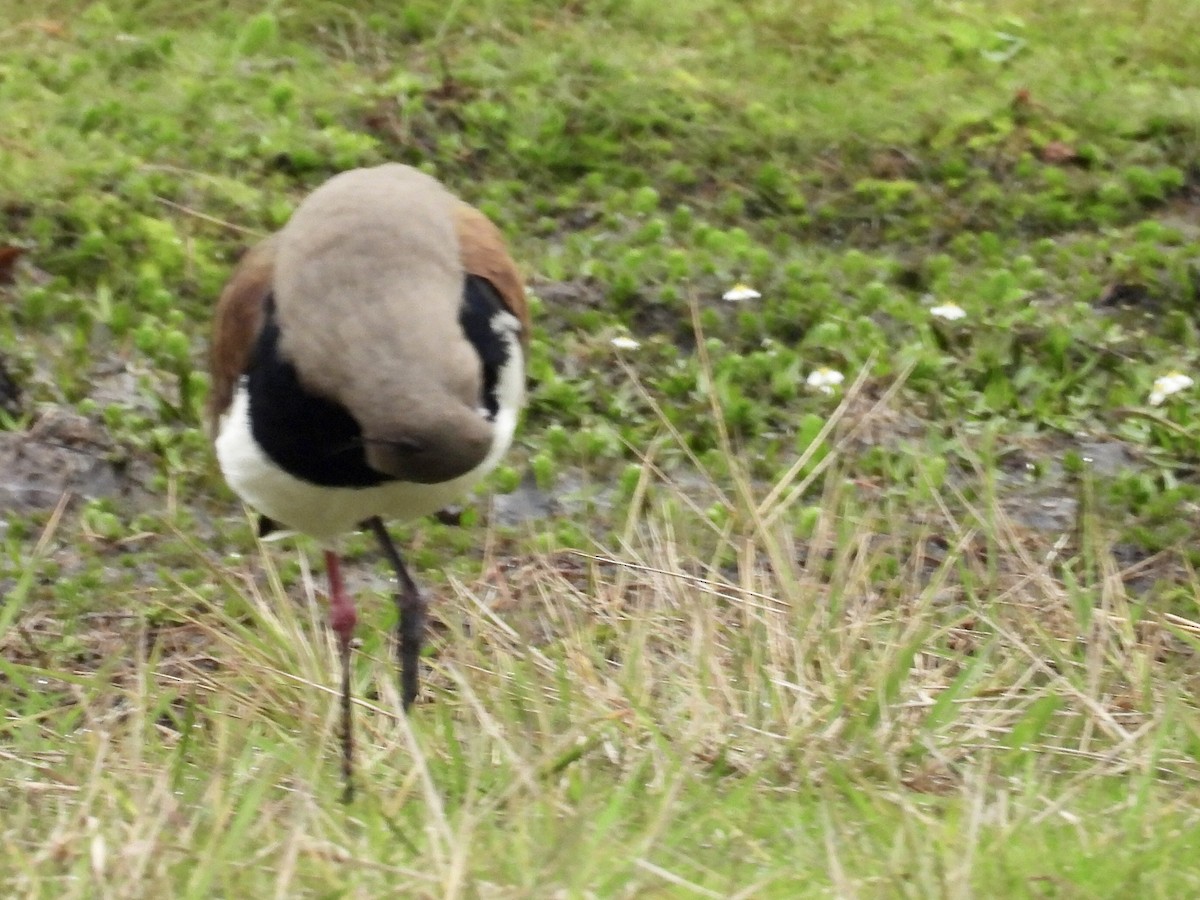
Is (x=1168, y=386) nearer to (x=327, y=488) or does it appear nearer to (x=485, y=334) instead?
(x=485, y=334)

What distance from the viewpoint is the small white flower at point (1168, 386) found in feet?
19.1

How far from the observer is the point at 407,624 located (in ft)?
14.3

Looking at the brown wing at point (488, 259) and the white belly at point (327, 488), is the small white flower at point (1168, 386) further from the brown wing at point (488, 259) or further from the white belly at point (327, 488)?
the white belly at point (327, 488)

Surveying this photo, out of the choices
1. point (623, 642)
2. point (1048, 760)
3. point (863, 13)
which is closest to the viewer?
point (1048, 760)

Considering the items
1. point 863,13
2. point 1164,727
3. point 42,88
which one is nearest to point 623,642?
point 1164,727

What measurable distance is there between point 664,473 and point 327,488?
203 cm

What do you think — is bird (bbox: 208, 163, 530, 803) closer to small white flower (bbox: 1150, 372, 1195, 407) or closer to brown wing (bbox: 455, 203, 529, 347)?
brown wing (bbox: 455, 203, 529, 347)

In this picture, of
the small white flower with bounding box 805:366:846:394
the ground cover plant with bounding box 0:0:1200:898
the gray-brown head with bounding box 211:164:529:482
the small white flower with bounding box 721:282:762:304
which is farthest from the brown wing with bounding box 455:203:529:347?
the small white flower with bounding box 721:282:762:304

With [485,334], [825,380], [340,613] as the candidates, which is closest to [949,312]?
[825,380]

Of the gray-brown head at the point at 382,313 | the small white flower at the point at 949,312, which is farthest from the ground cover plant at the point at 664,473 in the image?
the gray-brown head at the point at 382,313

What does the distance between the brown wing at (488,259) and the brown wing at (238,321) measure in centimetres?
41

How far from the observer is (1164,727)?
134 inches

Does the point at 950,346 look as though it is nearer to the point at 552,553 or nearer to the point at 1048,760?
the point at 552,553

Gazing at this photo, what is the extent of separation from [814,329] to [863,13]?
247 cm
